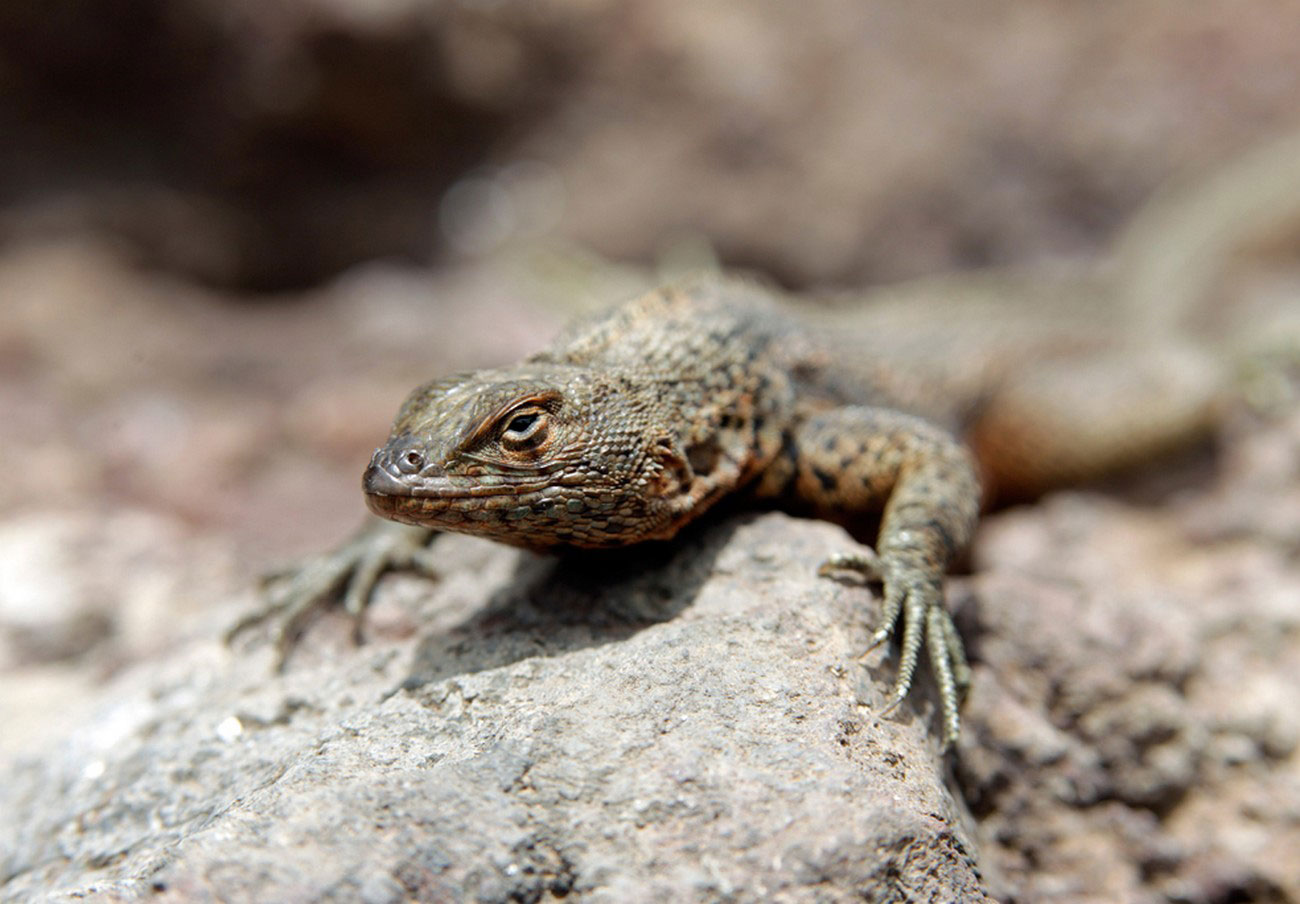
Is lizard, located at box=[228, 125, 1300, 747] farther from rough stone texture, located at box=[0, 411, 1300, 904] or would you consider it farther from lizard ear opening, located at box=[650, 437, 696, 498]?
rough stone texture, located at box=[0, 411, 1300, 904]

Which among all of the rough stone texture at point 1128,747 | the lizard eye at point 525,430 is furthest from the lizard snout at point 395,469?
the rough stone texture at point 1128,747

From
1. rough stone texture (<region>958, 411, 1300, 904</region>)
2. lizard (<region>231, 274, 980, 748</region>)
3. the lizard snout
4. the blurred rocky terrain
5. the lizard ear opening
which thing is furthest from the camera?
rough stone texture (<region>958, 411, 1300, 904</region>)

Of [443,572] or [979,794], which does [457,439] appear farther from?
[979,794]

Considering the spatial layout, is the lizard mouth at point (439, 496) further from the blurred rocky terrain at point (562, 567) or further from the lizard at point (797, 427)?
the blurred rocky terrain at point (562, 567)

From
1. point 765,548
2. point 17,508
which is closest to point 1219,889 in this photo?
point 765,548

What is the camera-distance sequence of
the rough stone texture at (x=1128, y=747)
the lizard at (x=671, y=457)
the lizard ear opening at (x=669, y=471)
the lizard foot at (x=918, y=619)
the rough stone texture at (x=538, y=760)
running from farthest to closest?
1. the rough stone texture at (x=1128, y=747)
2. the lizard ear opening at (x=669, y=471)
3. the lizard foot at (x=918, y=619)
4. the lizard at (x=671, y=457)
5. the rough stone texture at (x=538, y=760)

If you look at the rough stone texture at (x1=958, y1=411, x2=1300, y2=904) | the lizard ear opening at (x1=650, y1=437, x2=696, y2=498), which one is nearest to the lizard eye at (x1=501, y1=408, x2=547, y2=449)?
the lizard ear opening at (x1=650, y1=437, x2=696, y2=498)

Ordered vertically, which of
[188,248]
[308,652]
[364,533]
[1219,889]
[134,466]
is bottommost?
[1219,889]
